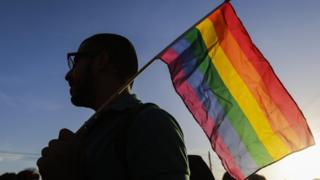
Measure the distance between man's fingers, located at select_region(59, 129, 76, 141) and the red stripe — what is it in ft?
6.82

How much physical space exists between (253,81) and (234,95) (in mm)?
227

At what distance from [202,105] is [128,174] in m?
1.80

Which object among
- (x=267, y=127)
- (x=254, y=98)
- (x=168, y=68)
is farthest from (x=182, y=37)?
(x=267, y=127)

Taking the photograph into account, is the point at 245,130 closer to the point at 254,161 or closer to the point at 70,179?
the point at 254,161

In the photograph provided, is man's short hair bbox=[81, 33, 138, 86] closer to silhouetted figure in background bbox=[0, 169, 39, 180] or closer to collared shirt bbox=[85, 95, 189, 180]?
collared shirt bbox=[85, 95, 189, 180]

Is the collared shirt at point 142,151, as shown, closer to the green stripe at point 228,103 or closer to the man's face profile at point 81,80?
the man's face profile at point 81,80

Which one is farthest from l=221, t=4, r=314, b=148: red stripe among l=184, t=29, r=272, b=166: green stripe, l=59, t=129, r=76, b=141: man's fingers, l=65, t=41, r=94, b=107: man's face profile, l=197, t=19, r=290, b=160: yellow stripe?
l=59, t=129, r=76, b=141: man's fingers

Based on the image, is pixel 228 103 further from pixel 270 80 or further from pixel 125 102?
pixel 125 102

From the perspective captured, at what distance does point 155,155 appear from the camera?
6.21 ft

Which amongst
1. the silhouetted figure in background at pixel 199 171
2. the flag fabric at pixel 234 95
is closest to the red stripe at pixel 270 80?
the flag fabric at pixel 234 95

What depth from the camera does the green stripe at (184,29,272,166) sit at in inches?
138

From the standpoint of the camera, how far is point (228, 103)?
11.9ft

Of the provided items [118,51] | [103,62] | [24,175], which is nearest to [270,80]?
[118,51]

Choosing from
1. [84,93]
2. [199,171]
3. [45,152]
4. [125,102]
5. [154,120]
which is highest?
[84,93]
